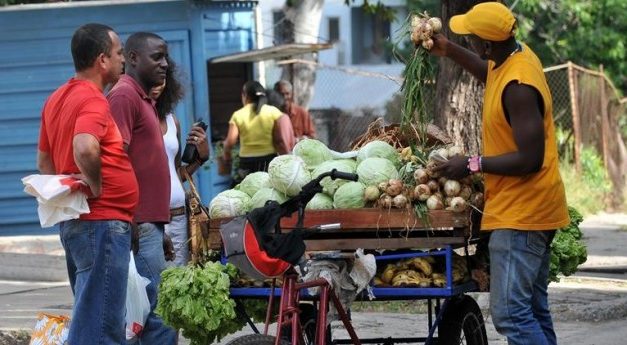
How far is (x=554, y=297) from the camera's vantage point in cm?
1034

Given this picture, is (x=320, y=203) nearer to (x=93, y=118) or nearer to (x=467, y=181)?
(x=467, y=181)

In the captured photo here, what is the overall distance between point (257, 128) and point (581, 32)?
1211 centimetres

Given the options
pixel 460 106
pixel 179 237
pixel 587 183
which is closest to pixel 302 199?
pixel 179 237

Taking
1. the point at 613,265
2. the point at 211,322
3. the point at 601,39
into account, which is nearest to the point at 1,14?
the point at 613,265

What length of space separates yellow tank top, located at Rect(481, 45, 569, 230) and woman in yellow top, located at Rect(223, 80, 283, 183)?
27.4 feet

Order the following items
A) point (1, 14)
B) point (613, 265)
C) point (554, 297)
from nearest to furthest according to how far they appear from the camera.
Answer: point (554, 297), point (613, 265), point (1, 14)

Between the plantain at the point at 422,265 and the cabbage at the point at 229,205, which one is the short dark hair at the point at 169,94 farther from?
the plantain at the point at 422,265

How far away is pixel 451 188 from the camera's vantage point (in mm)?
6094

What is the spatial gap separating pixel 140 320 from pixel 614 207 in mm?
12565

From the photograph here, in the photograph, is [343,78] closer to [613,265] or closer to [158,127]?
[613,265]

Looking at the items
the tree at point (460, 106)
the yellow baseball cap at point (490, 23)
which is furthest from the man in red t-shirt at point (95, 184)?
the tree at point (460, 106)

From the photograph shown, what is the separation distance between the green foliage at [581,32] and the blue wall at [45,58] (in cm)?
1000

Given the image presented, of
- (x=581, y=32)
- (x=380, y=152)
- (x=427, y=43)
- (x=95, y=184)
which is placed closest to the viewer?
(x=95, y=184)

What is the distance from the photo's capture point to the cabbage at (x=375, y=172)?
20.7ft
